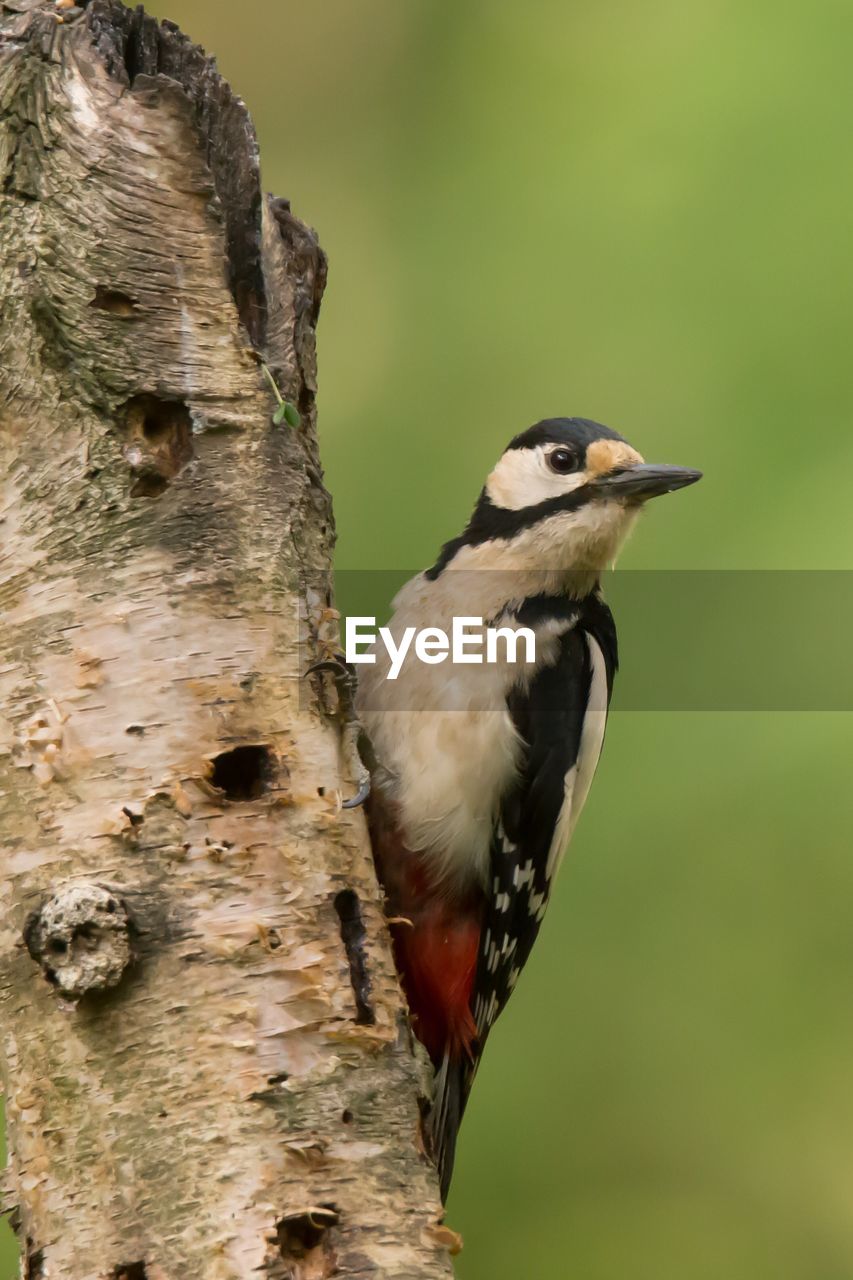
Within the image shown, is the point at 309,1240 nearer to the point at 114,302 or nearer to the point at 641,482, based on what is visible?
the point at 114,302

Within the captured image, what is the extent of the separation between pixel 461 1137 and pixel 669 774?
1.16m

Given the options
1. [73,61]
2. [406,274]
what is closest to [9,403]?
[73,61]

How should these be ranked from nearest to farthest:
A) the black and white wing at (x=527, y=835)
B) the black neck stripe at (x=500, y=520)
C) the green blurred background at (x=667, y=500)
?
1. the black and white wing at (x=527, y=835)
2. the black neck stripe at (x=500, y=520)
3. the green blurred background at (x=667, y=500)

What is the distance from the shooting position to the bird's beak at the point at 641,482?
3502 millimetres

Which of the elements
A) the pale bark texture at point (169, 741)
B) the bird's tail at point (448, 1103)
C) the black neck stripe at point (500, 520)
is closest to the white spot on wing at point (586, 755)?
the black neck stripe at point (500, 520)

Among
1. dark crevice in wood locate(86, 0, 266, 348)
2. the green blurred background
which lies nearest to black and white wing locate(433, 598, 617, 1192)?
the green blurred background

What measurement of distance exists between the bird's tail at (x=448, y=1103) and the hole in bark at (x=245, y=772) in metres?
1.23

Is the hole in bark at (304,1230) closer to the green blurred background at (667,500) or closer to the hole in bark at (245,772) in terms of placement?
the hole in bark at (245,772)

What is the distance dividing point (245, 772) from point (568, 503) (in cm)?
139

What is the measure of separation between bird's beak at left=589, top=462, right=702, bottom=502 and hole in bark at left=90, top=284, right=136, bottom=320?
1.39 metres

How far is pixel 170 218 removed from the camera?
2.53 meters

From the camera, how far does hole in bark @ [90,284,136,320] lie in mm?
2451

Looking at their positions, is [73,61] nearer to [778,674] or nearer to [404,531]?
[404,531]

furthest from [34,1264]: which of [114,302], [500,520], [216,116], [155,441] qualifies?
[500,520]
